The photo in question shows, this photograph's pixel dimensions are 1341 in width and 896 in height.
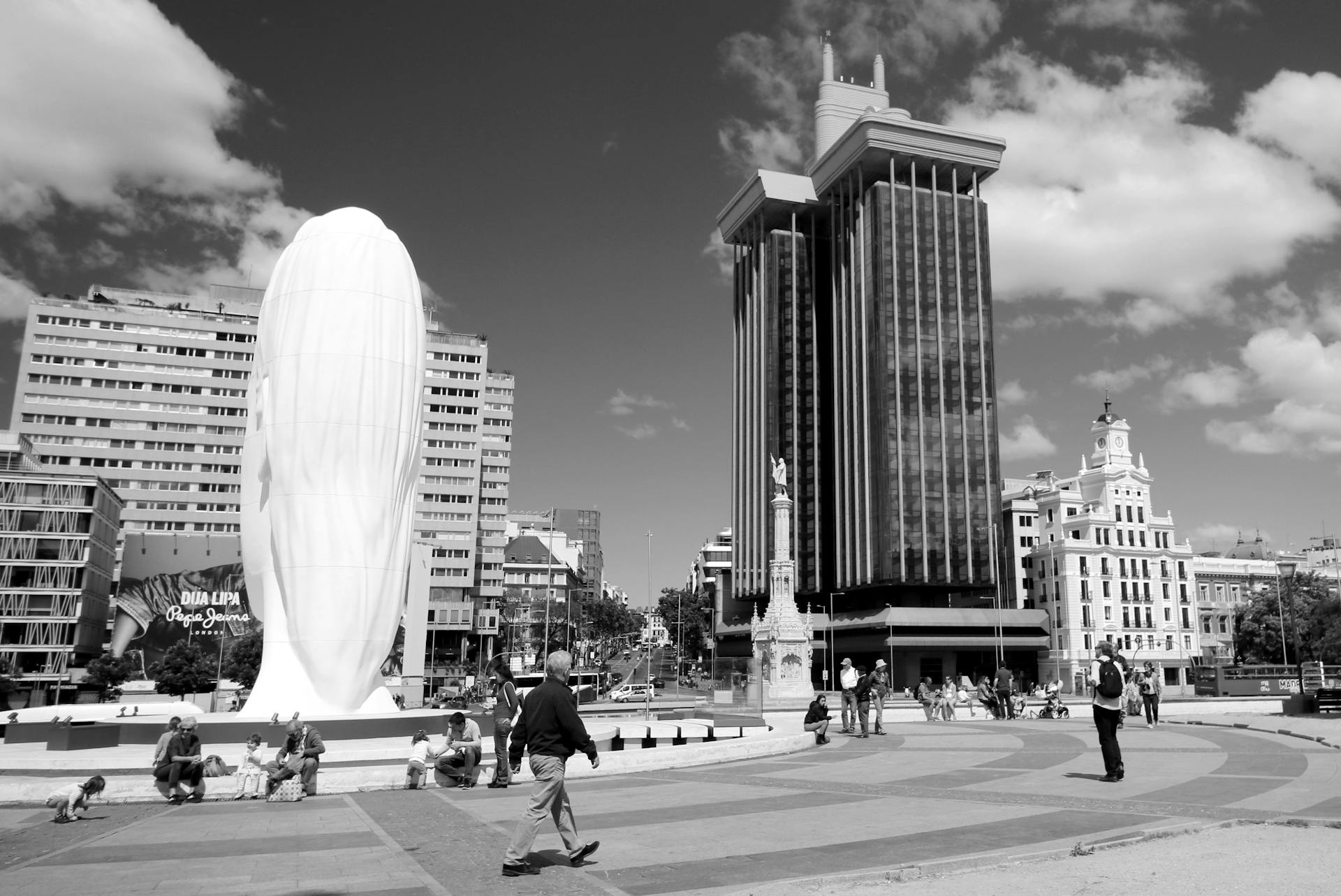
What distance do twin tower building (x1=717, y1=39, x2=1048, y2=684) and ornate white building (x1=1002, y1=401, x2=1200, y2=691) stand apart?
12.8ft

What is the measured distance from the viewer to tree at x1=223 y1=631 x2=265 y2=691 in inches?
2699

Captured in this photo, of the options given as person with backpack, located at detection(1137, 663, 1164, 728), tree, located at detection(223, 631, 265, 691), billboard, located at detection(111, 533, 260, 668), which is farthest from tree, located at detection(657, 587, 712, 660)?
person with backpack, located at detection(1137, 663, 1164, 728)

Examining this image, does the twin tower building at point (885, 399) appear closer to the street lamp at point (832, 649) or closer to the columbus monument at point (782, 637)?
the street lamp at point (832, 649)

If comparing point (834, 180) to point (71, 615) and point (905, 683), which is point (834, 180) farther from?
point (71, 615)

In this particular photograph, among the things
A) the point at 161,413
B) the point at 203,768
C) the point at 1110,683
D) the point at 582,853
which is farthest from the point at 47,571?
the point at 1110,683

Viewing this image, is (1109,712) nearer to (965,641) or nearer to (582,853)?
(582,853)

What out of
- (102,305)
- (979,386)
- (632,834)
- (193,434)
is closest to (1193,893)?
(632,834)

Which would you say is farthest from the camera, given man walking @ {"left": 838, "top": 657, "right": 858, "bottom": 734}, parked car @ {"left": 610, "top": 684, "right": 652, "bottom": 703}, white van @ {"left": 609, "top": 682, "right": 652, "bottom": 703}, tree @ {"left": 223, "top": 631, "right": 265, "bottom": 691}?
parked car @ {"left": 610, "top": 684, "right": 652, "bottom": 703}

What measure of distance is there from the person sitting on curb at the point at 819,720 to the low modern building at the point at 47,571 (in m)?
76.4

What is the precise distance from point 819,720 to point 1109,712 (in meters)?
9.18

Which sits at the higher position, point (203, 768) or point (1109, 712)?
point (1109, 712)

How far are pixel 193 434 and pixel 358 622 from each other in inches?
3748

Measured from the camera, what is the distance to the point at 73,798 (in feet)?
40.2

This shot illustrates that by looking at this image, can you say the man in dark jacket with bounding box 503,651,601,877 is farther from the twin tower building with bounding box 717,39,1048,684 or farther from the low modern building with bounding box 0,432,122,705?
the twin tower building with bounding box 717,39,1048,684
